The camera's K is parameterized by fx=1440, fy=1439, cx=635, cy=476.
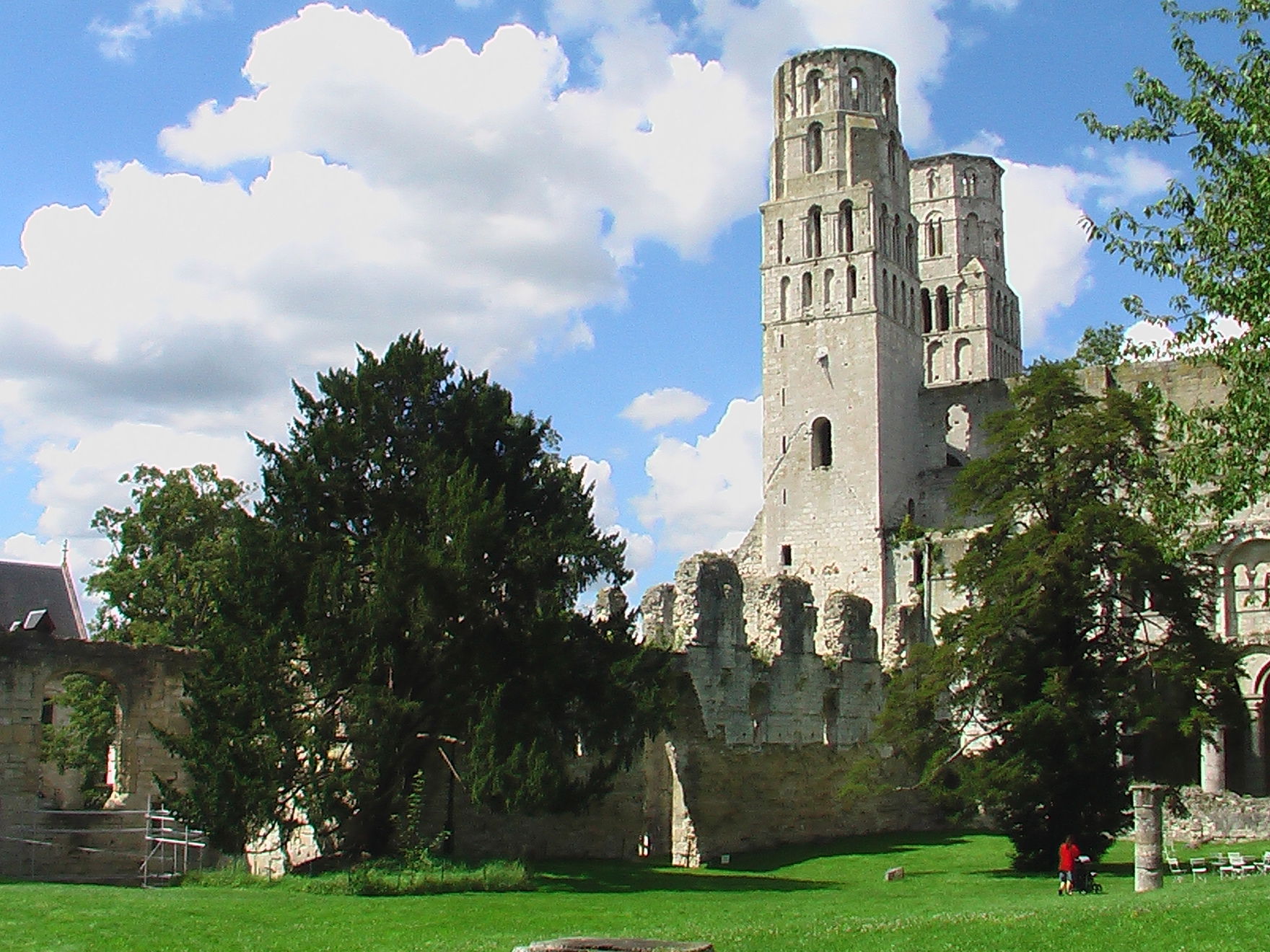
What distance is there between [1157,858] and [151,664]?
18.7 m

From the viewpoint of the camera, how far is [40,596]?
159ft

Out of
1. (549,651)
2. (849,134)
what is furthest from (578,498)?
(849,134)

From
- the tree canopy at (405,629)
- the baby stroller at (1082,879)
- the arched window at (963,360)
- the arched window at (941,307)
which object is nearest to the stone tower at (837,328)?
the arched window at (963,360)

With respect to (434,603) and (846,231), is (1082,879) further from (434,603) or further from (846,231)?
(846,231)

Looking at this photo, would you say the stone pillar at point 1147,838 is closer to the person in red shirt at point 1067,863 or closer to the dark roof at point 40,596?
the person in red shirt at point 1067,863

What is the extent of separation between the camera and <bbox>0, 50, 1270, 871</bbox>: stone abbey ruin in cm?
2836

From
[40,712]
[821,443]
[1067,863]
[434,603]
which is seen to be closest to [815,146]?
[821,443]

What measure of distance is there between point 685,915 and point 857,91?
38.0 m

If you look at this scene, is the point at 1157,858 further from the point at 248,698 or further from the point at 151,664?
the point at 151,664

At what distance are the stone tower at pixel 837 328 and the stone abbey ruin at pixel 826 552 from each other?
0.25ft

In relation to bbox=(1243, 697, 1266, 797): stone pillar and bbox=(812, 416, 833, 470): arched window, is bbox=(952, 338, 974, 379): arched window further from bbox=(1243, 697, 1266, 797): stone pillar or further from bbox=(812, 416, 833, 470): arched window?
bbox=(1243, 697, 1266, 797): stone pillar

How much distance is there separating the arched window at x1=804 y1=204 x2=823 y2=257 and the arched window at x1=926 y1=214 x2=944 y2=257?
25.7 metres

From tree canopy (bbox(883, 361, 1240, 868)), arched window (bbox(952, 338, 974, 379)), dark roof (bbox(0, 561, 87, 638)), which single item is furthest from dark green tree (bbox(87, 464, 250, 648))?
arched window (bbox(952, 338, 974, 379))

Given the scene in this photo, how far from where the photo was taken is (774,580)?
106ft
